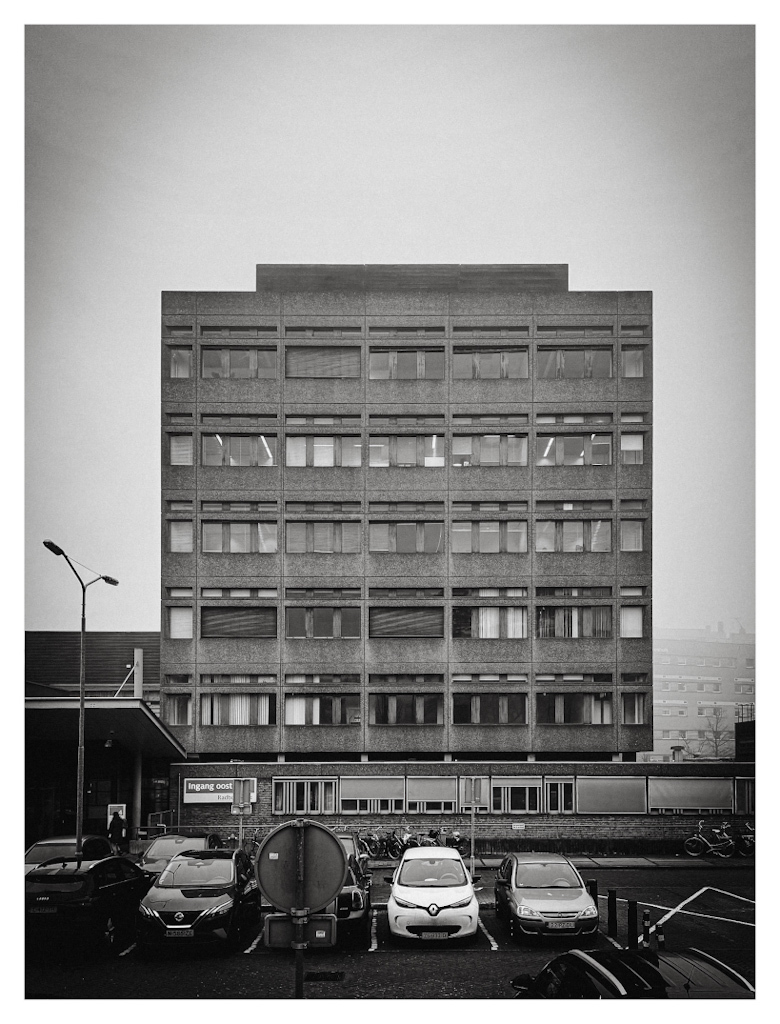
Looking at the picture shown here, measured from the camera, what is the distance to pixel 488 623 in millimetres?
42250

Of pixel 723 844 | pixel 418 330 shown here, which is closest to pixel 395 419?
pixel 418 330

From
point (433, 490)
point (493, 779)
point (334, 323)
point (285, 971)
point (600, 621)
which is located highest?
point (334, 323)

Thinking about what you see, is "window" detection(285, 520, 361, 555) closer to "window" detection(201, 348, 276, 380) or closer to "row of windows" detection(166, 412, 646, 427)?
"row of windows" detection(166, 412, 646, 427)

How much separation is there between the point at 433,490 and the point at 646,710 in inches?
475

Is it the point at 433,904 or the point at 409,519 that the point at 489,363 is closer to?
the point at 409,519

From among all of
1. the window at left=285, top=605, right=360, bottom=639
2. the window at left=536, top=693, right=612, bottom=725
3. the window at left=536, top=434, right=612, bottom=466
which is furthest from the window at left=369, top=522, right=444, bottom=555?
the window at left=536, top=693, right=612, bottom=725

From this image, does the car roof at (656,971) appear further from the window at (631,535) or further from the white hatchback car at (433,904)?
the window at (631,535)

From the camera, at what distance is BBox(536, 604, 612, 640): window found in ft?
139

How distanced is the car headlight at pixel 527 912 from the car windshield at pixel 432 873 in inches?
40.0

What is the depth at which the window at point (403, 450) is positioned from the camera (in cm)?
4288

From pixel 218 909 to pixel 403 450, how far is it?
2773cm

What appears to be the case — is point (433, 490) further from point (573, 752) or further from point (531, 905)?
point (531, 905)

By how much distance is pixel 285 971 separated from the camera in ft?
52.4
